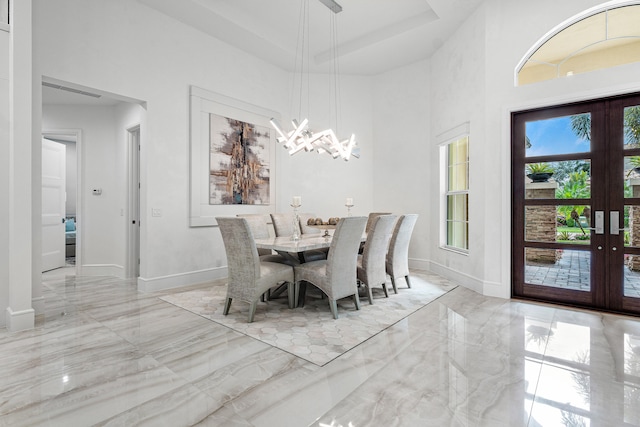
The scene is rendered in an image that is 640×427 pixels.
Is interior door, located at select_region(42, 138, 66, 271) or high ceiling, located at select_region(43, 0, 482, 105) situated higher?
high ceiling, located at select_region(43, 0, 482, 105)

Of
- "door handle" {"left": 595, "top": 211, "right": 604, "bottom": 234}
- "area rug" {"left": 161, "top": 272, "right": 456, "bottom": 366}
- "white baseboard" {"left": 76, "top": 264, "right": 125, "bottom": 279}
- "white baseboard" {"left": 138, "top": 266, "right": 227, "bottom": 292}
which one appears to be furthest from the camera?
"white baseboard" {"left": 76, "top": 264, "right": 125, "bottom": 279}

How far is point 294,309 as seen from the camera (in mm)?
3445

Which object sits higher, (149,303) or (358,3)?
(358,3)

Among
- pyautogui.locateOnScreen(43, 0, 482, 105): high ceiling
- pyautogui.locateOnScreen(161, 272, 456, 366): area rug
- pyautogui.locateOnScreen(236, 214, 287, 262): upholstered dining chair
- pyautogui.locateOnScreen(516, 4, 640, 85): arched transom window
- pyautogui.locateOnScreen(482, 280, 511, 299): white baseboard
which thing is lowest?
pyautogui.locateOnScreen(161, 272, 456, 366): area rug

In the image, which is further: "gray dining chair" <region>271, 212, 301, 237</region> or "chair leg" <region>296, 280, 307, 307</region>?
"gray dining chair" <region>271, 212, 301, 237</region>

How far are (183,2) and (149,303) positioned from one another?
12.1ft

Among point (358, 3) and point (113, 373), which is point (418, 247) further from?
point (113, 373)

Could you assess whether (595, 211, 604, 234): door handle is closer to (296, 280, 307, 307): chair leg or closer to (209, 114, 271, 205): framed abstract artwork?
(296, 280, 307, 307): chair leg

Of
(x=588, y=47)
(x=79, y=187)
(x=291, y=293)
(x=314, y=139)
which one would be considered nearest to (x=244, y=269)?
(x=291, y=293)

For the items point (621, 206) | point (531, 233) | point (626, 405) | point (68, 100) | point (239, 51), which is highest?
point (239, 51)

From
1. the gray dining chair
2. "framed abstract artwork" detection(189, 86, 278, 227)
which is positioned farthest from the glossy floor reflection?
"framed abstract artwork" detection(189, 86, 278, 227)

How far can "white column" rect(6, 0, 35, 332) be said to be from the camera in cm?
284

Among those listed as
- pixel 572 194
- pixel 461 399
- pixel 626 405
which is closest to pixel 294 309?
pixel 461 399

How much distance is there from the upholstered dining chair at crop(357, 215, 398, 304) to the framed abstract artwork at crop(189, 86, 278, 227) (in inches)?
94.7
